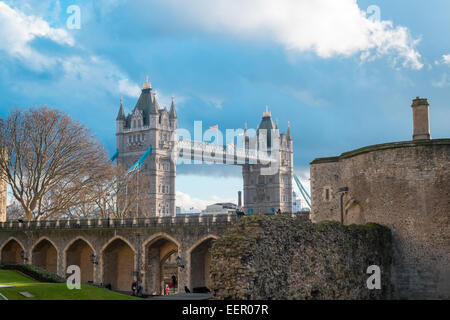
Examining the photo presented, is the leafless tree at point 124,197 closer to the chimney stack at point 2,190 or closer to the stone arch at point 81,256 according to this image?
the stone arch at point 81,256

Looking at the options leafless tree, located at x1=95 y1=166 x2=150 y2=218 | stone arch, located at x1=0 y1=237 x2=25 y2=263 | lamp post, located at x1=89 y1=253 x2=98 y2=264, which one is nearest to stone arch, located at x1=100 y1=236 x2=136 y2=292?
lamp post, located at x1=89 y1=253 x2=98 y2=264

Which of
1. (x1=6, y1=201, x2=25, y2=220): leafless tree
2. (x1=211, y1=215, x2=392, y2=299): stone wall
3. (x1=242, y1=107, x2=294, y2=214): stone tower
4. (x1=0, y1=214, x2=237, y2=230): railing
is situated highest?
(x1=242, y1=107, x2=294, y2=214): stone tower

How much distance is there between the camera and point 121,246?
45375 millimetres

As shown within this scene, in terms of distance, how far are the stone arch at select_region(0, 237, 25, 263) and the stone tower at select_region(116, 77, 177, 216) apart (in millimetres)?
55726

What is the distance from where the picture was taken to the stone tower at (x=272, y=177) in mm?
138625

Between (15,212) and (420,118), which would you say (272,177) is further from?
(420,118)

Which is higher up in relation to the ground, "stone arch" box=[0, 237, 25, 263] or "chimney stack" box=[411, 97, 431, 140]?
"chimney stack" box=[411, 97, 431, 140]

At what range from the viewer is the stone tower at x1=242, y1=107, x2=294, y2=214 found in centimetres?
13862

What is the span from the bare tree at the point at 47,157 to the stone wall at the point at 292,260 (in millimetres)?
31082

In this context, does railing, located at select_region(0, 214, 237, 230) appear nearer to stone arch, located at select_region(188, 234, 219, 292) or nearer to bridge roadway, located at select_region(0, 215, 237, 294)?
bridge roadway, located at select_region(0, 215, 237, 294)

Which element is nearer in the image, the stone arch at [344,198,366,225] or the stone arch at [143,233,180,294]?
the stone arch at [344,198,366,225]

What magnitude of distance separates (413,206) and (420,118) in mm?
4332

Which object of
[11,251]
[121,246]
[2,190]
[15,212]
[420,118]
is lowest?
[11,251]

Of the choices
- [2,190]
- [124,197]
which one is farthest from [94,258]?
[124,197]
